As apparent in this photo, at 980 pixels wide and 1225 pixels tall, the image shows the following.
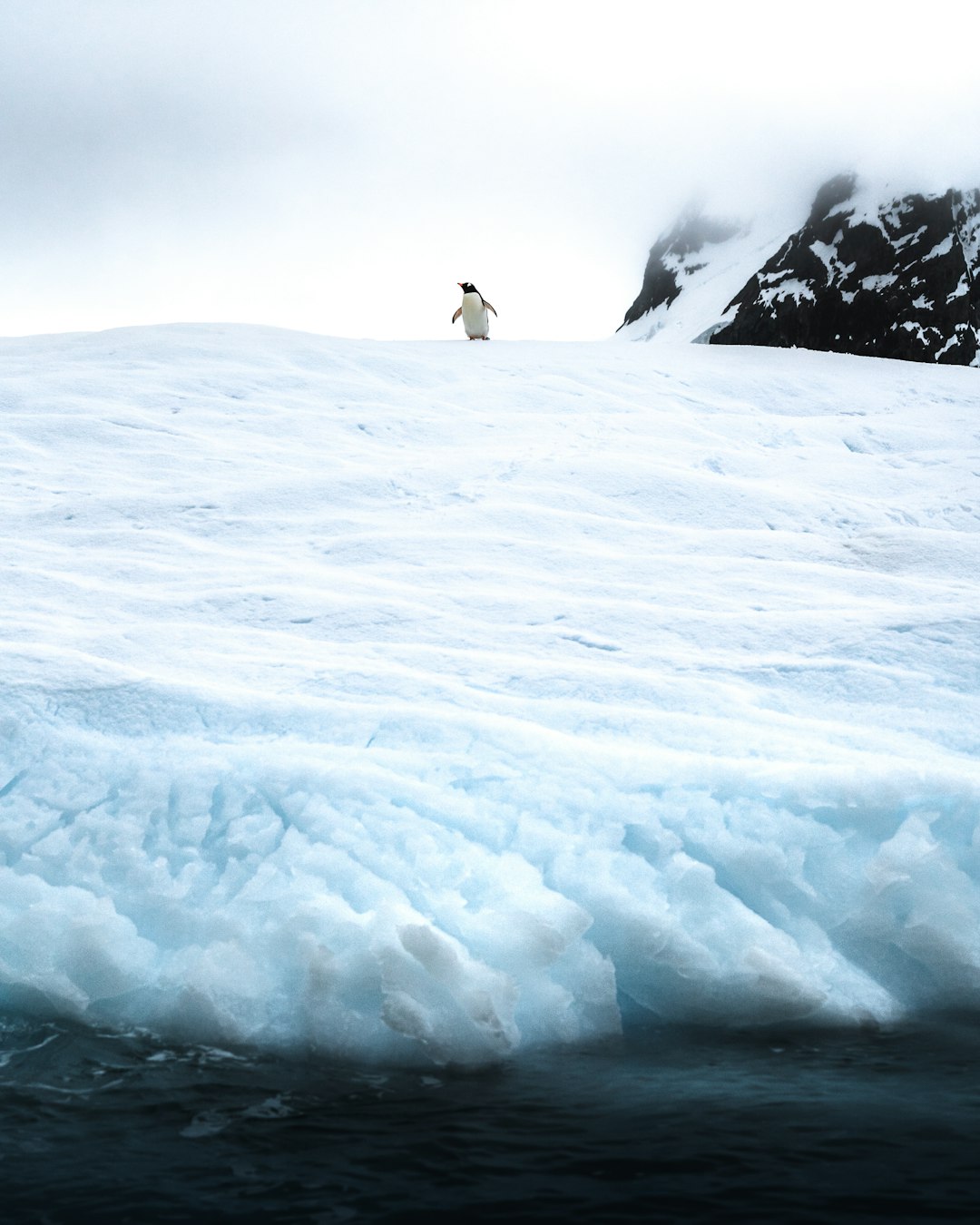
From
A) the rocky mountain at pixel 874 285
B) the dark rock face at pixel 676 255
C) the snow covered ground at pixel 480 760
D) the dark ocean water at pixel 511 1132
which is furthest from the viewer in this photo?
the dark rock face at pixel 676 255

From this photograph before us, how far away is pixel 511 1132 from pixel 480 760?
0.98m

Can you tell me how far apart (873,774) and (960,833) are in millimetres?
233

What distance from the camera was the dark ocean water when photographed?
1.83m

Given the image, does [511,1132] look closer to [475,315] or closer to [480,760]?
[480,760]

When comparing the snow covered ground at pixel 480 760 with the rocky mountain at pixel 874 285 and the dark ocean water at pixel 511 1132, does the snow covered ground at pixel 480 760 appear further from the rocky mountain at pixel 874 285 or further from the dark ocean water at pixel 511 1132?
the rocky mountain at pixel 874 285

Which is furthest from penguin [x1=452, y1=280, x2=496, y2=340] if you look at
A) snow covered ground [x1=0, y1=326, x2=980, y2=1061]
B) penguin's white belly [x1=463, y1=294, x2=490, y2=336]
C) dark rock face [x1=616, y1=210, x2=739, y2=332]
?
dark rock face [x1=616, y1=210, x2=739, y2=332]

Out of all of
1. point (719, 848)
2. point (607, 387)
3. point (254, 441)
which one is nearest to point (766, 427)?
point (607, 387)

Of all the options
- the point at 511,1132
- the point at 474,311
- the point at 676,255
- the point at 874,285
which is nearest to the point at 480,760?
the point at 511,1132

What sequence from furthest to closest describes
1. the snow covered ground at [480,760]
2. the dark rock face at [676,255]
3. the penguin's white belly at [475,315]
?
the dark rock face at [676,255] < the penguin's white belly at [475,315] < the snow covered ground at [480,760]

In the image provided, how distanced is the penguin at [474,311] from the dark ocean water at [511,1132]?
10088 mm

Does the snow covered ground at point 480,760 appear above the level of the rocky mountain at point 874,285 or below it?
below

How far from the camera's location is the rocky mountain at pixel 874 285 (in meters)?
20.1

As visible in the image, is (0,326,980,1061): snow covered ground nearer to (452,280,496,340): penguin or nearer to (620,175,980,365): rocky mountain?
(452,280,496,340): penguin

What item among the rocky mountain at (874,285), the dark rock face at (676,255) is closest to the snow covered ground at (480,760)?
the rocky mountain at (874,285)
